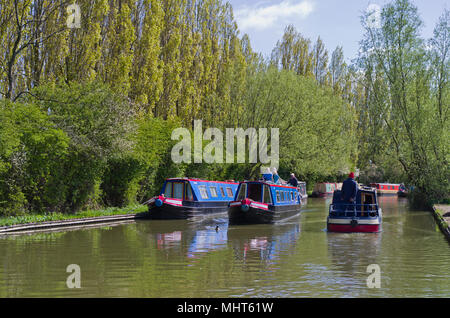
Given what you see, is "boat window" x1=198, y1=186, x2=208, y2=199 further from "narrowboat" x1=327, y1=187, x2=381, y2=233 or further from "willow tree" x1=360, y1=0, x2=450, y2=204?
"willow tree" x1=360, y1=0, x2=450, y2=204

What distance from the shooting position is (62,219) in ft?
59.1

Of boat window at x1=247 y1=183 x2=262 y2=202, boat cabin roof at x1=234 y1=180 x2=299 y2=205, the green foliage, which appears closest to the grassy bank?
the green foliage

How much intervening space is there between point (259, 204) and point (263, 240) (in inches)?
196

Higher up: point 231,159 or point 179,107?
point 179,107

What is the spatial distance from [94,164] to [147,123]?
5.60 meters

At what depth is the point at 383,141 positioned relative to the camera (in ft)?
102

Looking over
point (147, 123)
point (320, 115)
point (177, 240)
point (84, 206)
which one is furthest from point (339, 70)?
point (177, 240)

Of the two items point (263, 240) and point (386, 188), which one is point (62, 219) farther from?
point (386, 188)

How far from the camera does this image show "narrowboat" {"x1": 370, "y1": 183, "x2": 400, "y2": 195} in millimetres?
59469

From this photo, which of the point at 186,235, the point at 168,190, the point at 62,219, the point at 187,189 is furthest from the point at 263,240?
the point at 168,190

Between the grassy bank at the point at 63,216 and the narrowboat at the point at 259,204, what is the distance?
15.6 ft

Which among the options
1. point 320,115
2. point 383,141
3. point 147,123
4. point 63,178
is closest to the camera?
point 63,178

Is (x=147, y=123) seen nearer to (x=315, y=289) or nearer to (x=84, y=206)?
(x=84, y=206)

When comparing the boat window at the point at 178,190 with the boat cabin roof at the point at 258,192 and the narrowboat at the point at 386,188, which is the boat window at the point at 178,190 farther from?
the narrowboat at the point at 386,188
